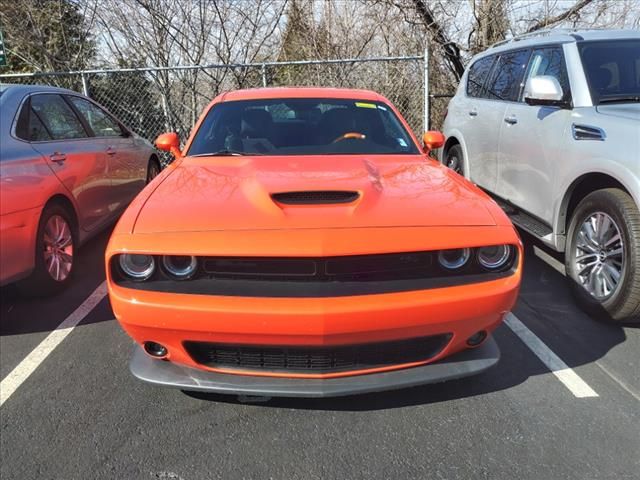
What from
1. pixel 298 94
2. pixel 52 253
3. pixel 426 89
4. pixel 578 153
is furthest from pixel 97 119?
pixel 426 89

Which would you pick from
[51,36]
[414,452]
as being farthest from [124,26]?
[414,452]

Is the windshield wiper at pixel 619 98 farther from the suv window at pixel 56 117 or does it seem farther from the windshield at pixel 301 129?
the suv window at pixel 56 117

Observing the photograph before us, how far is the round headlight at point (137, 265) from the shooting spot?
87.3 inches

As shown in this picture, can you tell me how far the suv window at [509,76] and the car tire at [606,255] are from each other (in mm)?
1673

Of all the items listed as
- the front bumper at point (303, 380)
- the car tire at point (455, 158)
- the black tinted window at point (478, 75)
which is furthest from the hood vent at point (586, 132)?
the car tire at point (455, 158)

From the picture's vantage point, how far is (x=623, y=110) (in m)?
3.41

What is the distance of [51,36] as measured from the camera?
10.2 meters

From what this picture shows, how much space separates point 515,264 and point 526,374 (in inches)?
34.6

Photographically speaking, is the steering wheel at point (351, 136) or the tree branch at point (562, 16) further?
the tree branch at point (562, 16)

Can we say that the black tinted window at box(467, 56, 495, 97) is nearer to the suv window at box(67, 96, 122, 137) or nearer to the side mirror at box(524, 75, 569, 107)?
the side mirror at box(524, 75, 569, 107)

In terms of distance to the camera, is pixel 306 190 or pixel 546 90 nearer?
pixel 306 190

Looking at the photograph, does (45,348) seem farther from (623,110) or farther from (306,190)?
(623,110)

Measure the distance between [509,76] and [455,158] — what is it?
1365mm

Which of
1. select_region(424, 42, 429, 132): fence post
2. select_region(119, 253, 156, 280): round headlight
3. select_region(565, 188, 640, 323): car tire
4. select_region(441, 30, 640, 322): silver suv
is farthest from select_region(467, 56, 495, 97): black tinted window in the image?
select_region(119, 253, 156, 280): round headlight
